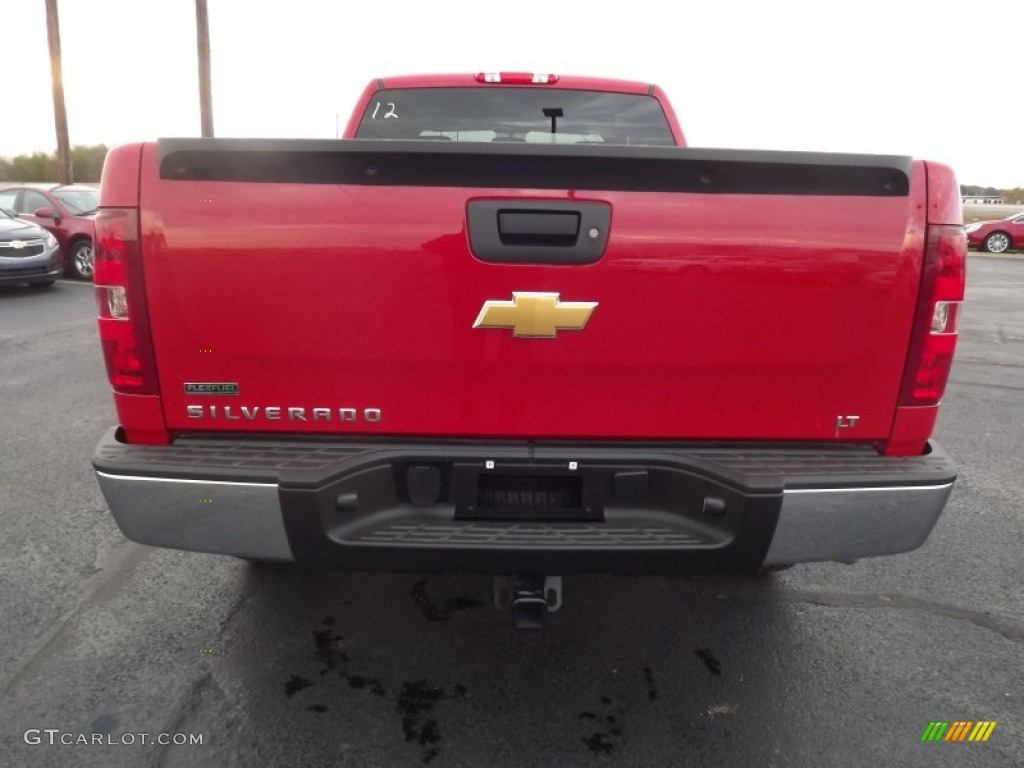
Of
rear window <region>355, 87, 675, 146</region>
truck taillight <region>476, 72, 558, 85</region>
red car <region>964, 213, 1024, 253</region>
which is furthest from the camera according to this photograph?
red car <region>964, 213, 1024, 253</region>

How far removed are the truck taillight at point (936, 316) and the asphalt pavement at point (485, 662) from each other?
1094 millimetres

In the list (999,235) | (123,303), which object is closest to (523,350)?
(123,303)

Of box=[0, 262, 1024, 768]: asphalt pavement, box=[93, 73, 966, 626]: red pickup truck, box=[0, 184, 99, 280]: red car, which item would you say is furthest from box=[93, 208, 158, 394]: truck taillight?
box=[0, 184, 99, 280]: red car

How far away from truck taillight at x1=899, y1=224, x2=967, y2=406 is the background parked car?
1304cm

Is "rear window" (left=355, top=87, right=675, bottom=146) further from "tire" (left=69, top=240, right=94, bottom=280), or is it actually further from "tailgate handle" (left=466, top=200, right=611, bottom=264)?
"tire" (left=69, top=240, right=94, bottom=280)

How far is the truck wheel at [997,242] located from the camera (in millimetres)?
25837

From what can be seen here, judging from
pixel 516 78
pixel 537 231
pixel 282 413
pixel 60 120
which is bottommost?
pixel 60 120

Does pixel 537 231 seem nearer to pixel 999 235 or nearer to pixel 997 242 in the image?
pixel 999 235

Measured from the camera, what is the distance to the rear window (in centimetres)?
401

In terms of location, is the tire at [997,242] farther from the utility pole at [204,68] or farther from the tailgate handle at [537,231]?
the tailgate handle at [537,231]

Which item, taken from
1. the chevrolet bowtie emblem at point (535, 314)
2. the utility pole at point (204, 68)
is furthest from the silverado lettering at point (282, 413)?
the utility pole at point (204, 68)

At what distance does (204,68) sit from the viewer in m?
18.7

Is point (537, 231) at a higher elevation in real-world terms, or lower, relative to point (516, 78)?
lower

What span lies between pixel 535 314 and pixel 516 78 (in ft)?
7.78
